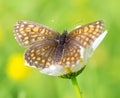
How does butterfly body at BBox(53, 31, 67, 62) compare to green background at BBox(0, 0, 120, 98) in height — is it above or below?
above

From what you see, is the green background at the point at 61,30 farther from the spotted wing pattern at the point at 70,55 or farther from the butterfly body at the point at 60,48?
the spotted wing pattern at the point at 70,55

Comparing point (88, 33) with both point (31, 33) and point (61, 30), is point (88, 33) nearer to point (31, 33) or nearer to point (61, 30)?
point (31, 33)

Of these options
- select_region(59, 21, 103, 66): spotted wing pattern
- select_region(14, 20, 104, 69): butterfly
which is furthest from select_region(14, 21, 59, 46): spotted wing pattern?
select_region(59, 21, 103, 66): spotted wing pattern

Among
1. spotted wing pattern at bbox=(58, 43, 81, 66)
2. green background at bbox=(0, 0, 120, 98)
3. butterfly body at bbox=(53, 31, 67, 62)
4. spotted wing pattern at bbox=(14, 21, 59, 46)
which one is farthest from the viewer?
green background at bbox=(0, 0, 120, 98)


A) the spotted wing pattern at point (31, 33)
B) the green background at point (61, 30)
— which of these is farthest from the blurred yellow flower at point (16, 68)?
the spotted wing pattern at point (31, 33)

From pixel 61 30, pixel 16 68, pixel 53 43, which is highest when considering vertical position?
pixel 53 43

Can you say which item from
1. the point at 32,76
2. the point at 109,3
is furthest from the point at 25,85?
the point at 109,3

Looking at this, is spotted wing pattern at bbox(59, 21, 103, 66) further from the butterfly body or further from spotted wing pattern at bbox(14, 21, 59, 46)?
spotted wing pattern at bbox(14, 21, 59, 46)

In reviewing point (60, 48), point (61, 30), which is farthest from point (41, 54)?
point (61, 30)
